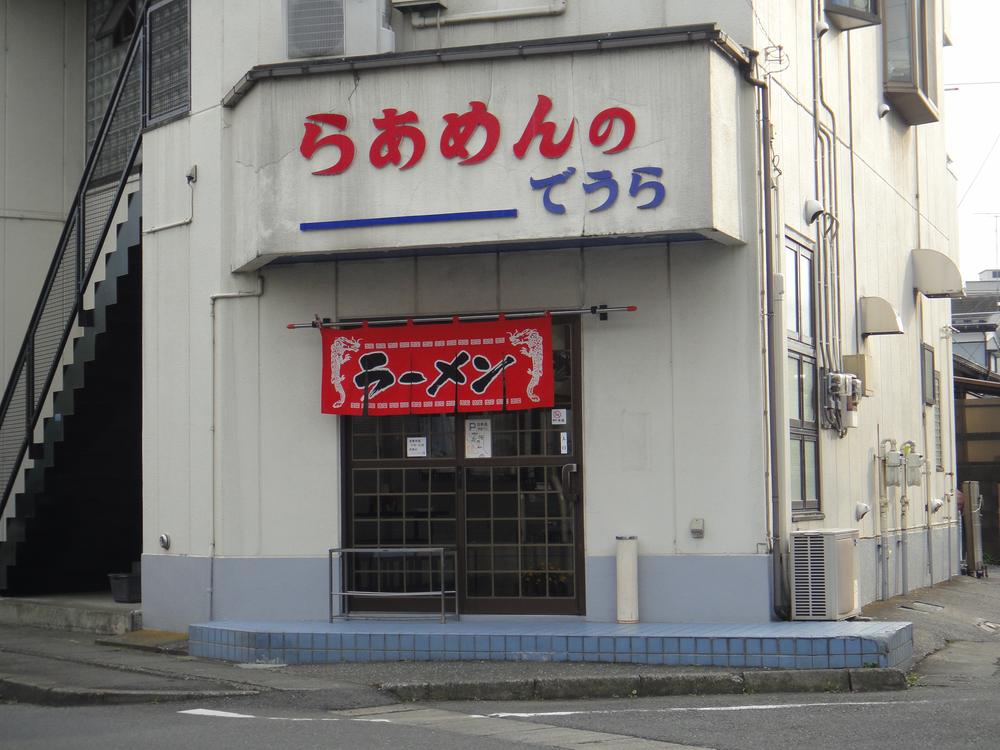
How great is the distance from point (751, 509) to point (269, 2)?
6.74 m

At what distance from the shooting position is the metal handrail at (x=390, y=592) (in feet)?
41.7

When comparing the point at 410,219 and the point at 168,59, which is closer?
the point at 410,219

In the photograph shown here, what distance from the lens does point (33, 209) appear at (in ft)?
60.5

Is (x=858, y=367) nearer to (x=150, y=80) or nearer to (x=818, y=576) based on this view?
(x=818, y=576)

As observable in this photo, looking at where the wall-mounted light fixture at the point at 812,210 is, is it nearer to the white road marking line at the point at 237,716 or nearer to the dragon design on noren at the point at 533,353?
the dragon design on noren at the point at 533,353

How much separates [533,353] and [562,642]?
2793mm

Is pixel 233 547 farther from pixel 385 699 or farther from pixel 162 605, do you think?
pixel 385 699

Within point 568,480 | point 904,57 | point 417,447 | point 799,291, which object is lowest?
point 568,480

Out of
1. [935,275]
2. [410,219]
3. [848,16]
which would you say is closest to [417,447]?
[410,219]

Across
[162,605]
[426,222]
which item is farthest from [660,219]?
[162,605]

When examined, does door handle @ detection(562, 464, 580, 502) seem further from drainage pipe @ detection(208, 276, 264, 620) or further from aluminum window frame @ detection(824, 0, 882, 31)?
aluminum window frame @ detection(824, 0, 882, 31)

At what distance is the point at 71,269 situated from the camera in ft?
52.5

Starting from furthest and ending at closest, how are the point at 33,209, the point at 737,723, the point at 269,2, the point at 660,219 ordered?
the point at 33,209
the point at 269,2
the point at 660,219
the point at 737,723

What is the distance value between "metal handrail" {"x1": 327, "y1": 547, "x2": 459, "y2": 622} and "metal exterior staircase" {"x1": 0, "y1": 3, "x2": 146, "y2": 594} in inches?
167
